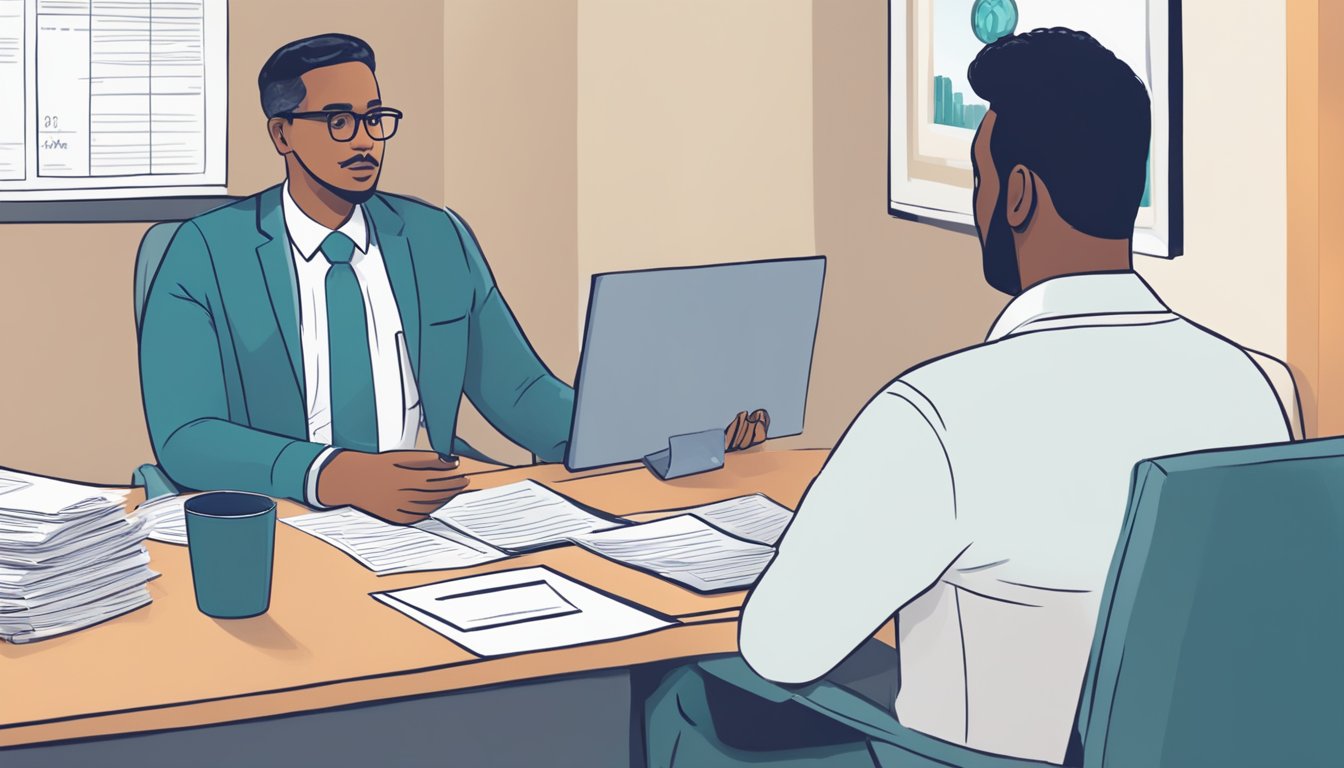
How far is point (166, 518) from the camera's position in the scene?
2037 mm

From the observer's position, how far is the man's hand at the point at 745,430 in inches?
93.0

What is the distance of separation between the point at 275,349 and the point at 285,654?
1.11 m

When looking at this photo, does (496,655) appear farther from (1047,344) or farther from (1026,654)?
(1047,344)

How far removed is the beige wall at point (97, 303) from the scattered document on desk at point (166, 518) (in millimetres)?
1746

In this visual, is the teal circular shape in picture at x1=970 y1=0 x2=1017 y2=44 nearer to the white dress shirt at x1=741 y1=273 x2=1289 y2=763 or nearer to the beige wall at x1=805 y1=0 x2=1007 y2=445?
the beige wall at x1=805 y1=0 x2=1007 y2=445

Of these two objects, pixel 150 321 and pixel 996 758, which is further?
pixel 150 321

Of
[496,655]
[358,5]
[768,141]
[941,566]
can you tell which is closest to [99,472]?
[358,5]

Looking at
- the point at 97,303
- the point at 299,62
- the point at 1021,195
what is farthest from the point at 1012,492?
the point at 97,303

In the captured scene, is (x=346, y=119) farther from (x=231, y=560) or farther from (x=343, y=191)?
(x=231, y=560)

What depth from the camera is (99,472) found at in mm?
3793

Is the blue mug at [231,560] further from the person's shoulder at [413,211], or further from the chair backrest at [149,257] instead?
the person's shoulder at [413,211]

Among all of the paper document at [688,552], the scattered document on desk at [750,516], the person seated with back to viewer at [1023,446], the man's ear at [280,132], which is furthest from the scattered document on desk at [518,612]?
the man's ear at [280,132]

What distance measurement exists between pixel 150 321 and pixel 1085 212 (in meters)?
1.70

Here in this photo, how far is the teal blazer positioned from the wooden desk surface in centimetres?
41
